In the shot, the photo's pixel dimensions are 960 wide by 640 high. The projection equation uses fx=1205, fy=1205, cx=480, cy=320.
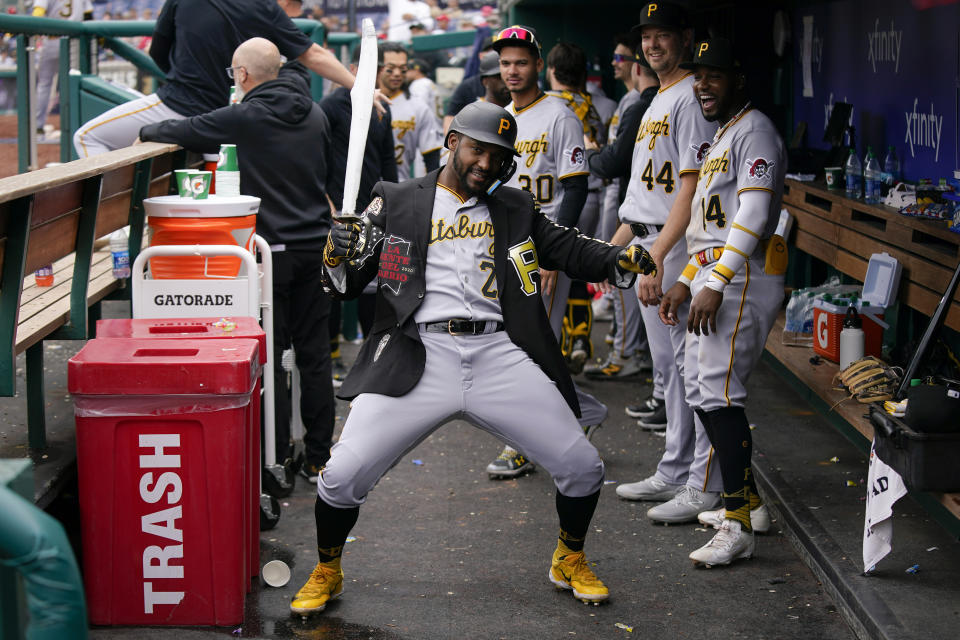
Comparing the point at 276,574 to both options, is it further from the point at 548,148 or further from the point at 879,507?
the point at 548,148

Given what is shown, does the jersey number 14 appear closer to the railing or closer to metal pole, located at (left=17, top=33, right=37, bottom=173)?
the railing

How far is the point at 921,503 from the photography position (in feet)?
16.6

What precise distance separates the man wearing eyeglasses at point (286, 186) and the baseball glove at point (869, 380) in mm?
2585

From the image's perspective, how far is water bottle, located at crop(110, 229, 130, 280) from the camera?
5613mm

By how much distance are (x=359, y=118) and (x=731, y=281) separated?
174 centimetres

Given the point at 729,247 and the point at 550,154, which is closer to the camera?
the point at 729,247

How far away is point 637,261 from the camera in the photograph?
4.35 m

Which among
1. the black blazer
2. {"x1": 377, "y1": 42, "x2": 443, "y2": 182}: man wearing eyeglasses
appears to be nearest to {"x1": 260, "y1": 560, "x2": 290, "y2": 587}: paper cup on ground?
the black blazer

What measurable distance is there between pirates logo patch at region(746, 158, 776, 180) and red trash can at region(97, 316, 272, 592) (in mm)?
2097

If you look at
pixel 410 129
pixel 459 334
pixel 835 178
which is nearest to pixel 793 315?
pixel 835 178

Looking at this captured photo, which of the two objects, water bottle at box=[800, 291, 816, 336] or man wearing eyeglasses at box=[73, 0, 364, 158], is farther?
water bottle at box=[800, 291, 816, 336]

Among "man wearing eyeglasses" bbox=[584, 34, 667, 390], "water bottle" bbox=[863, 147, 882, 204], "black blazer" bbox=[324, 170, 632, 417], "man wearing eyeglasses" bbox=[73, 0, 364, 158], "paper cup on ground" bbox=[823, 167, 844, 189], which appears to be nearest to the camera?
"black blazer" bbox=[324, 170, 632, 417]

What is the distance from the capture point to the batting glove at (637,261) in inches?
171

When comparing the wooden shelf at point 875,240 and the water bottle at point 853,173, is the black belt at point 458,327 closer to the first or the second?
the wooden shelf at point 875,240
